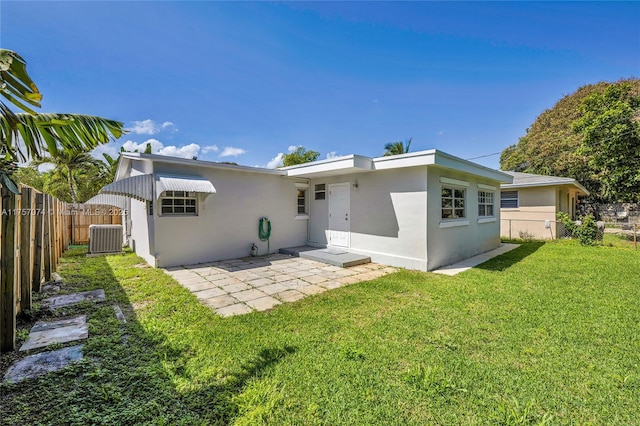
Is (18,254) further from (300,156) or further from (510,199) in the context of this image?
(300,156)

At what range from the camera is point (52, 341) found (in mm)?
3582

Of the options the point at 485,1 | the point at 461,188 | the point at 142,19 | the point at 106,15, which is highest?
the point at 485,1

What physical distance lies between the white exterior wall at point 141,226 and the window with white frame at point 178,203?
21.7 inches

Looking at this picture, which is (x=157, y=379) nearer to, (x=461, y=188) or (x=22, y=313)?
(x=22, y=313)

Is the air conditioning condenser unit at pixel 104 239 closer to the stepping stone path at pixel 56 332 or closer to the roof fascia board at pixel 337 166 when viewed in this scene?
the stepping stone path at pixel 56 332

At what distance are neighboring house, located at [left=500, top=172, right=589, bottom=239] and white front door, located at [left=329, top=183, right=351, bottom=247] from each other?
11.2 meters

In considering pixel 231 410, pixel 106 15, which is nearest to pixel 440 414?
pixel 231 410

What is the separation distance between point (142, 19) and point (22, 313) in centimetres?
743

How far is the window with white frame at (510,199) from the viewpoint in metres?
16.1

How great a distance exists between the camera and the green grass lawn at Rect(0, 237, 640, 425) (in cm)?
234

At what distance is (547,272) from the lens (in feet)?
24.1

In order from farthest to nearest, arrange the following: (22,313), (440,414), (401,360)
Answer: (22,313)
(401,360)
(440,414)

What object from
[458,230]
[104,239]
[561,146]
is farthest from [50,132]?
[561,146]

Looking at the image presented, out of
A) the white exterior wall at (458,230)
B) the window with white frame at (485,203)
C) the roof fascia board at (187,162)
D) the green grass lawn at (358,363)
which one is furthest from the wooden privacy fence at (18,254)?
the window with white frame at (485,203)
